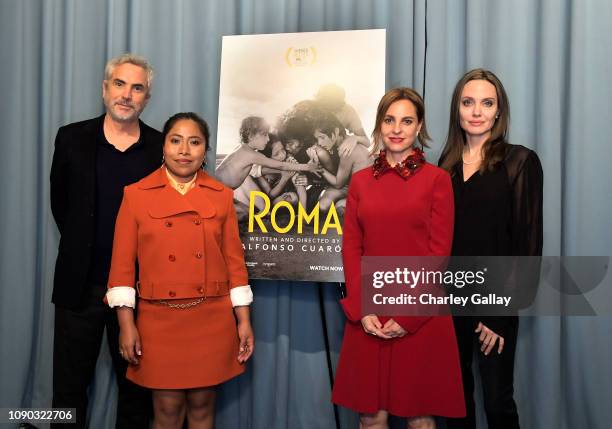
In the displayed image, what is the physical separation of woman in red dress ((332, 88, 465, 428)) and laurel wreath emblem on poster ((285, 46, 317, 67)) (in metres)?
0.57

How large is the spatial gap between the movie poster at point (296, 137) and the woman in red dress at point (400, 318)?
382 mm

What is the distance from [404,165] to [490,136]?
0.41 m

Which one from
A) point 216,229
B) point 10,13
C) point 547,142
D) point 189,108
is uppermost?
point 10,13

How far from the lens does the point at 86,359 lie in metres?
2.22

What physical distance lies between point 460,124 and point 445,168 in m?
0.17

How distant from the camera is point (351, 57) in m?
2.29

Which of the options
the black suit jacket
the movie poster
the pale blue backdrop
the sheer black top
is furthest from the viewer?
the pale blue backdrop

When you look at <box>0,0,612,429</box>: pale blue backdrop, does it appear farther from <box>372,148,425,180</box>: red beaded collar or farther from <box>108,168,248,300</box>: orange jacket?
<box>108,168,248,300</box>: orange jacket

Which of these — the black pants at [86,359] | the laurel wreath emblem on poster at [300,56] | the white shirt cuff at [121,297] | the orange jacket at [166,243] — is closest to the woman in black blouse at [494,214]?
the laurel wreath emblem on poster at [300,56]

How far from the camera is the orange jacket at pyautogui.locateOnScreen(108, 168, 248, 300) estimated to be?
187cm

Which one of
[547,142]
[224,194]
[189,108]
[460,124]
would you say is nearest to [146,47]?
[189,108]

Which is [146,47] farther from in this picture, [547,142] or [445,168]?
[547,142]

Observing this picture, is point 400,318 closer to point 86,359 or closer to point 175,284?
point 175,284

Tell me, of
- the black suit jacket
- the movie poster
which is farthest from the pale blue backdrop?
the black suit jacket
